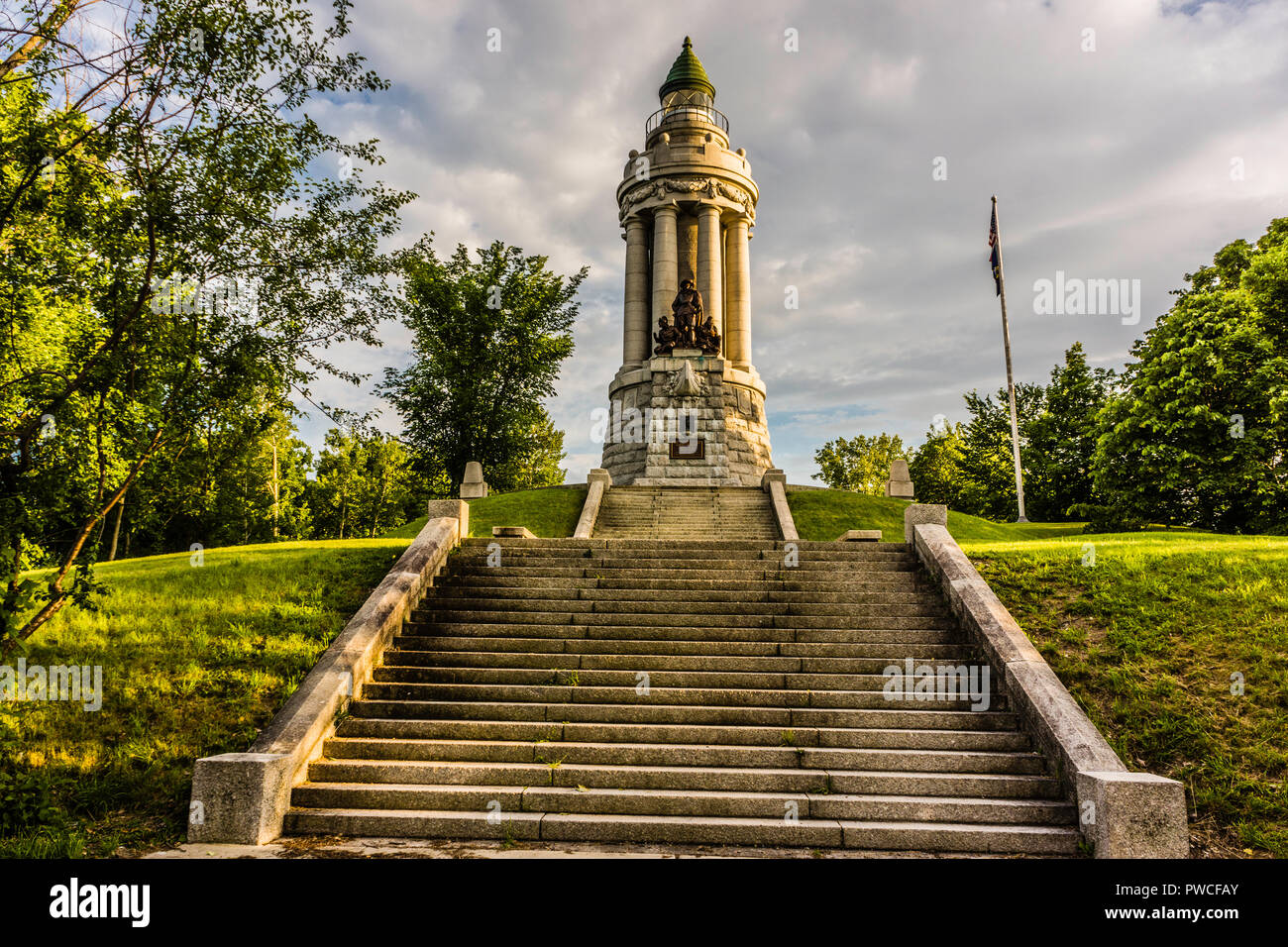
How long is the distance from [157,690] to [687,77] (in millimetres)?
36418

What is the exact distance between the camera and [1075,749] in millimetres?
6871

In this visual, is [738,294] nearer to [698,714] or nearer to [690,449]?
[690,449]

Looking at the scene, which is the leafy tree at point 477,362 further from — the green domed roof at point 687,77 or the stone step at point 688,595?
the stone step at point 688,595

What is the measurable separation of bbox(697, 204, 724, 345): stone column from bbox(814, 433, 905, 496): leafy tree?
106ft

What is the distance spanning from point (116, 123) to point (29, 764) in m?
6.49

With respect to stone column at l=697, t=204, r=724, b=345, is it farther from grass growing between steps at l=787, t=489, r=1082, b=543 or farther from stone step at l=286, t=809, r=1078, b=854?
stone step at l=286, t=809, r=1078, b=854

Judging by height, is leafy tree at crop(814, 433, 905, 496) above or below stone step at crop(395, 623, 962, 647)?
above

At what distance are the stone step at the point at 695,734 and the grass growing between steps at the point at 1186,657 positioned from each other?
1530 millimetres

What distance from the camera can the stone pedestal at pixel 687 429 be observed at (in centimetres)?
2592

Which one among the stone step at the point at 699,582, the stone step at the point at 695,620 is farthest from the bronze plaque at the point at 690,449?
the stone step at the point at 695,620

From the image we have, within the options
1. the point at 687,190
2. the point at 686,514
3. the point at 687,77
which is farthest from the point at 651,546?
the point at 687,77

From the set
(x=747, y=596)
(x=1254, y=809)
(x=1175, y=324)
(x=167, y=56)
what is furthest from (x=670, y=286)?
(x=1254, y=809)

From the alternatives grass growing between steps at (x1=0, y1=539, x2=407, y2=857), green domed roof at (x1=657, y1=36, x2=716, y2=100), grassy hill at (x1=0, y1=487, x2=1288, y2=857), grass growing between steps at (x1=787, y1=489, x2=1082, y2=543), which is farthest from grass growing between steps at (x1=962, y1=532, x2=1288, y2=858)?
green domed roof at (x1=657, y1=36, x2=716, y2=100)

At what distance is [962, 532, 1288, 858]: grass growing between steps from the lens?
691 centimetres
